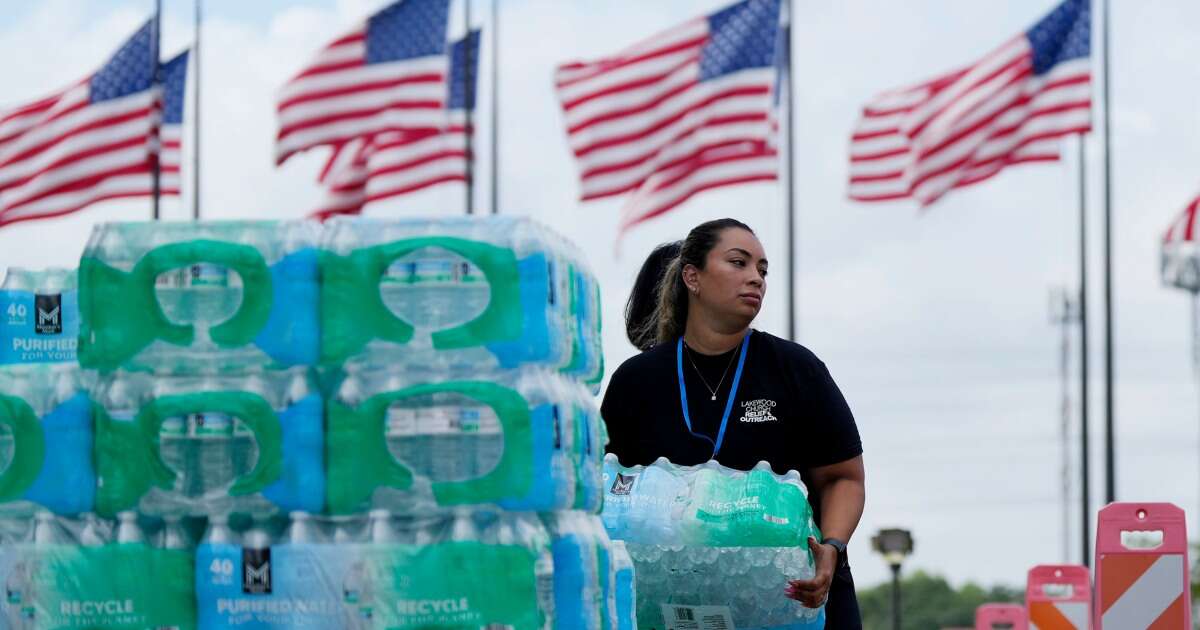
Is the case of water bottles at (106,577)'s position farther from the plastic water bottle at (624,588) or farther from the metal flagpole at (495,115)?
the metal flagpole at (495,115)

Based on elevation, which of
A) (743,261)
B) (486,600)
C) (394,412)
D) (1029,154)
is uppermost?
(1029,154)

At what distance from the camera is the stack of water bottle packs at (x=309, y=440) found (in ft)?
19.3

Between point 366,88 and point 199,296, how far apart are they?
1917cm

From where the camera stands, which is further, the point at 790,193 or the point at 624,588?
the point at 790,193

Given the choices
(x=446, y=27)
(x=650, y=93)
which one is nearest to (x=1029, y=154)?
(x=650, y=93)

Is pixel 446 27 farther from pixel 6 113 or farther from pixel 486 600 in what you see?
pixel 486 600

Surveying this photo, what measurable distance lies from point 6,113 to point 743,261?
20074 mm

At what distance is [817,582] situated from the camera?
6930 mm

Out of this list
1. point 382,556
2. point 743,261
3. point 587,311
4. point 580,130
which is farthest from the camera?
point 580,130

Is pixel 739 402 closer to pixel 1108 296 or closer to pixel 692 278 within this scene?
pixel 692 278

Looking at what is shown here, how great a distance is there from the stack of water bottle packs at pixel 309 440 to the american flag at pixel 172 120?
21.7 meters

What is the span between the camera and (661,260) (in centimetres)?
852

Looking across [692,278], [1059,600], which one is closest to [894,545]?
[1059,600]

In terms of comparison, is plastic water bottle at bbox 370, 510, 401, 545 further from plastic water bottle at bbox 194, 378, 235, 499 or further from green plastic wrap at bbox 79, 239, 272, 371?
green plastic wrap at bbox 79, 239, 272, 371
